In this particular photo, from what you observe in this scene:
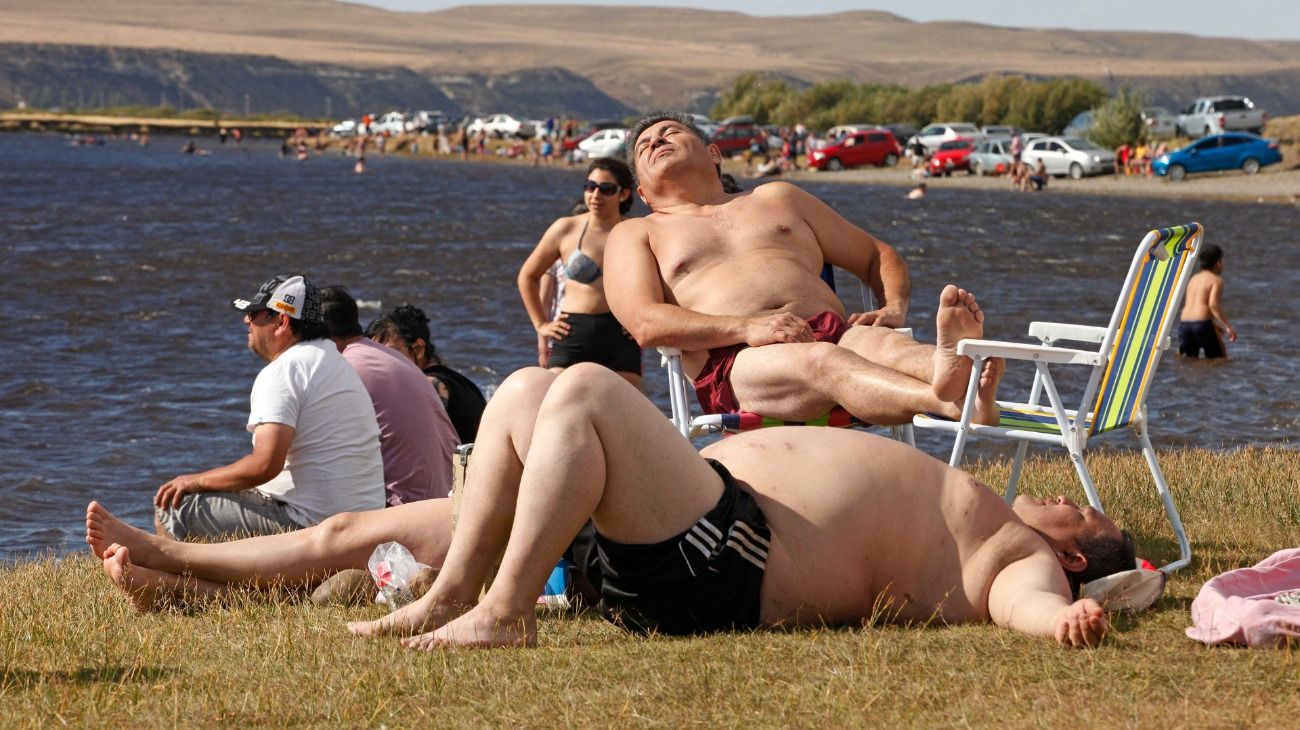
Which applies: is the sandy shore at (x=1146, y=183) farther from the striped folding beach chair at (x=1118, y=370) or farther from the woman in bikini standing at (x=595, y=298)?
the striped folding beach chair at (x=1118, y=370)

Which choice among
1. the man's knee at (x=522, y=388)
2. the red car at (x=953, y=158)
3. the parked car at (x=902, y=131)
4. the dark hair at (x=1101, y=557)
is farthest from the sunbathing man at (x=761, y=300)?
the parked car at (x=902, y=131)

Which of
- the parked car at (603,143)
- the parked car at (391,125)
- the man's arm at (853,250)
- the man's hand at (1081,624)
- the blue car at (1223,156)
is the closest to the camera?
the man's hand at (1081,624)

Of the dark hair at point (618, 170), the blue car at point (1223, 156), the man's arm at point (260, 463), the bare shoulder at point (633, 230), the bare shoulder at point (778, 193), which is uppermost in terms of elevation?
the bare shoulder at point (778, 193)

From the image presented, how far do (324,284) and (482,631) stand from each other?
24245 mm

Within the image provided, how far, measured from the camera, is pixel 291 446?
606 centimetres

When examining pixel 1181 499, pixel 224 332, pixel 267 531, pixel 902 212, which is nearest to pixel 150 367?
pixel 224 332

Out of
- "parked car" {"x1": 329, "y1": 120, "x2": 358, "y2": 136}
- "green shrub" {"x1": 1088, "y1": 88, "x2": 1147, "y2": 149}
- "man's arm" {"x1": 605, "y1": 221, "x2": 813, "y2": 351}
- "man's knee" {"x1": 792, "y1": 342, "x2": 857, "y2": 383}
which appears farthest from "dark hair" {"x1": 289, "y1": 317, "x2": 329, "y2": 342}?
"parked car" {"x1": 329, "y1": 120, "x2": 358, "y2": 136}

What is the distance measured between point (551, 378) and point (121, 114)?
154366 millimetres

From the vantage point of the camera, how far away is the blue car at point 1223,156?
159 ft

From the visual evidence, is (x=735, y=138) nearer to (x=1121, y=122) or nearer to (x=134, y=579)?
(x=1121, y=122)

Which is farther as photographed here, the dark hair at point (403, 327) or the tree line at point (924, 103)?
the tree line at point (924, 103)

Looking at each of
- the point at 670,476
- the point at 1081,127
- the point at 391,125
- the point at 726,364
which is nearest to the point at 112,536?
the point at 670,476

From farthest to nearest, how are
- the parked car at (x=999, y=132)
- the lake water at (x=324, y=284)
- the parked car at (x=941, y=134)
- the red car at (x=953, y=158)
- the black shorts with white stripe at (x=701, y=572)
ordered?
the parked car at (x=999, y=132), the parked car at (x=941, y=134), the red car at (x=953, y=158), the lake water at (x=324, y=284), the black shorts with white stripe at (x=701, y=572)

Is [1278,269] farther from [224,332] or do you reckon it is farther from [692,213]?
[692,213]
